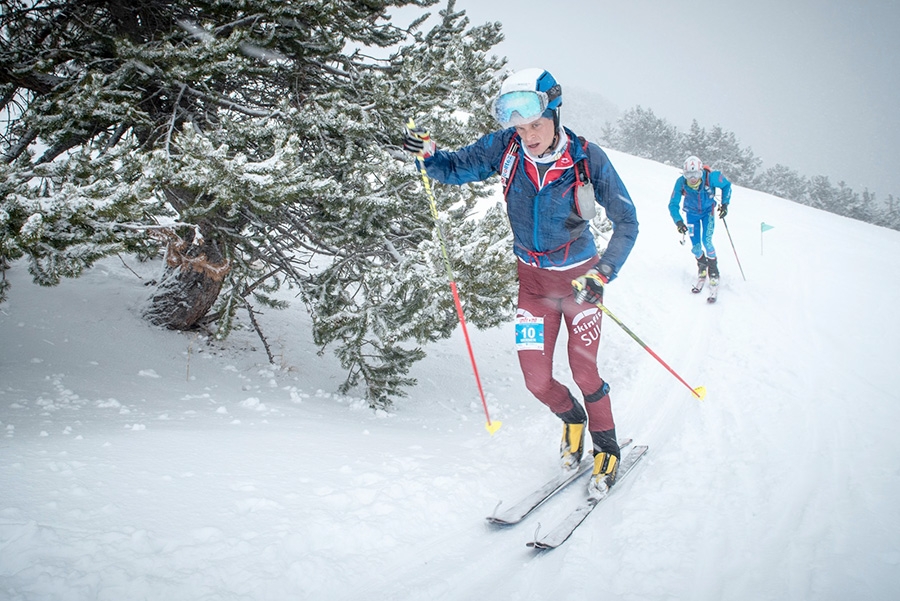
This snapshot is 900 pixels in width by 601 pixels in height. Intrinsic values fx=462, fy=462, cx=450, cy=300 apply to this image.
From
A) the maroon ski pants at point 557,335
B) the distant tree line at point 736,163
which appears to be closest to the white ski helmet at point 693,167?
the maroon ski pants at point 557,335

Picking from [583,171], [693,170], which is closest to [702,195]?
[693,170]

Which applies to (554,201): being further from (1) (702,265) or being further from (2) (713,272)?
(1) (702,265)

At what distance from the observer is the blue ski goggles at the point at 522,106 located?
11.1 ft

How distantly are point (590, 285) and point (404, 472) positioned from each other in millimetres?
2102

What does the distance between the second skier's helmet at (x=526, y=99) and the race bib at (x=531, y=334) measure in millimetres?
1631

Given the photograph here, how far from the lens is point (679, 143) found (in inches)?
2131

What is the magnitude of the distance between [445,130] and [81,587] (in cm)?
474

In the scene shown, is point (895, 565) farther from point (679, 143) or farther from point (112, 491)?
point (679, 143)

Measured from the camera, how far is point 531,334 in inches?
159

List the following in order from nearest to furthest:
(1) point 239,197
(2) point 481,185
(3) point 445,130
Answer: (1) point 239,197, (3) point 445,130, (2) point 481,185

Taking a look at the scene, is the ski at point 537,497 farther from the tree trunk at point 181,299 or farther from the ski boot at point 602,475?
the tree trunk at point 181,299

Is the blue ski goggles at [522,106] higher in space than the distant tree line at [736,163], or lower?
lower

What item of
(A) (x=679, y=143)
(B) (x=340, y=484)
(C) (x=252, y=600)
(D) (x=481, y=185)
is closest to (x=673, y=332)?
(D) (x=481, y=185)

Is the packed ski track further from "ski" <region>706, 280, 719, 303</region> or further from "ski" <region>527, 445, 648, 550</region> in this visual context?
"ski" <region>706, 280, 719, 303</region>
